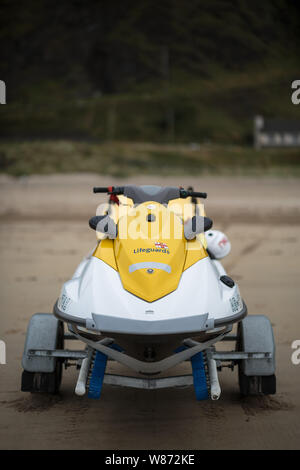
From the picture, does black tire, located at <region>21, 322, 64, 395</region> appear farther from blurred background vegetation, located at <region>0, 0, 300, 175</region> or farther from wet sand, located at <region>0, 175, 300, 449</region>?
blurred background vegetation, located at <region>0, 0, 300, 175</region>

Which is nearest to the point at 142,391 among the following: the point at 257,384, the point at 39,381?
the point at 39,381

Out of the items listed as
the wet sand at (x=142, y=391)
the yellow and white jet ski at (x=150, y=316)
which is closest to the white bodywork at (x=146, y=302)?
the yellow and white jet ski at (x=150, y=316)

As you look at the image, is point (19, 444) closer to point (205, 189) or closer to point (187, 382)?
point (187, 382)

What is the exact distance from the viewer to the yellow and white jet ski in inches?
187

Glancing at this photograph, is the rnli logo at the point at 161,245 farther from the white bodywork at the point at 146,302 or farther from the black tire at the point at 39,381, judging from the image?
the black tire at the point at 39,381

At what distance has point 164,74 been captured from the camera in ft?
574

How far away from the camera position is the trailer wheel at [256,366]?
5.40m

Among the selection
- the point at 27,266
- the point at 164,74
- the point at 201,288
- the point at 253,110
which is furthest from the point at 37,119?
the point at 201,288

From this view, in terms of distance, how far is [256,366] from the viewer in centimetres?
541

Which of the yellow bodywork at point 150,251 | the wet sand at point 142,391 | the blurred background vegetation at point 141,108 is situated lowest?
the wet sand at point 142,391

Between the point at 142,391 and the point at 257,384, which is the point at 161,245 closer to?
the point at 257,384

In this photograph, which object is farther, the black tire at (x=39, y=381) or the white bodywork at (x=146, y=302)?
the black tire at (x=39, y=381)

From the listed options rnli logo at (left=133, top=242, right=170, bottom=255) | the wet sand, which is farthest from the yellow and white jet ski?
the wet sand

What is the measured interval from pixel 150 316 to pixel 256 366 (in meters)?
1.17
